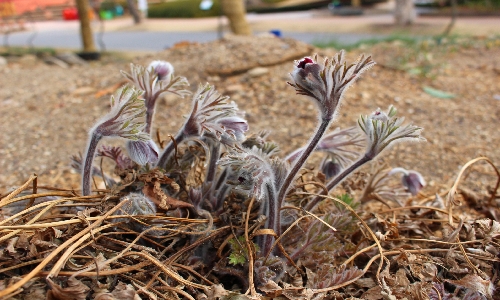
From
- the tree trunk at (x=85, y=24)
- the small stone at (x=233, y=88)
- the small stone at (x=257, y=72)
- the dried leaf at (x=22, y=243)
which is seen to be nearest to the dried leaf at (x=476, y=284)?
the dried leaf at (x=22, y=243)

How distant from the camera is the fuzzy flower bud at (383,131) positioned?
128cm

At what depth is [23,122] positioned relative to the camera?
3.58 m

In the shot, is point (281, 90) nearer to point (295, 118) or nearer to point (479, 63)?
point (295, 118)

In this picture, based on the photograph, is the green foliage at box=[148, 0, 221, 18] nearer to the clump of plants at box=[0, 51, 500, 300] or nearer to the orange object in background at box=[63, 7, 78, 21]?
the orange object in background at box=[63, 7, 78, 21]

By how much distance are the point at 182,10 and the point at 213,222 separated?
23.9 metres

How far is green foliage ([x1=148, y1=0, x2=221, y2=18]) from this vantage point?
2307cm

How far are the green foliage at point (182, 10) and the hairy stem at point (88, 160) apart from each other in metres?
21.8

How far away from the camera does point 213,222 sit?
1.46 meters

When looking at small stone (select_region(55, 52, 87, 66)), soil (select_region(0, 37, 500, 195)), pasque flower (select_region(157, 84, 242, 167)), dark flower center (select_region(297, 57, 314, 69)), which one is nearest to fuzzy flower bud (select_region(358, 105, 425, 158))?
dark flower center (select_region(297, 57, 314, 69))

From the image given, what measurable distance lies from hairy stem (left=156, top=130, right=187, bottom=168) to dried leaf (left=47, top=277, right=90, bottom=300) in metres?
0.49

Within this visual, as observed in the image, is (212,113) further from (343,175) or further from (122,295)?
(122,295)

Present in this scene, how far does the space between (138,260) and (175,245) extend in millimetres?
163

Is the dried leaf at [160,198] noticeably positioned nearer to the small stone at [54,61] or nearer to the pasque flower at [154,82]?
the pasque flower at [154,82]

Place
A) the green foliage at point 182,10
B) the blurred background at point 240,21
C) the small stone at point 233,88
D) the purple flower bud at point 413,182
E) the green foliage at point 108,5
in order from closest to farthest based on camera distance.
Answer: the purple flower bud at point 413,182
the small stone at point 233,88
the blurred background at point 240,21
the green foliage at point 182,10
the green foliage at point 108,5
